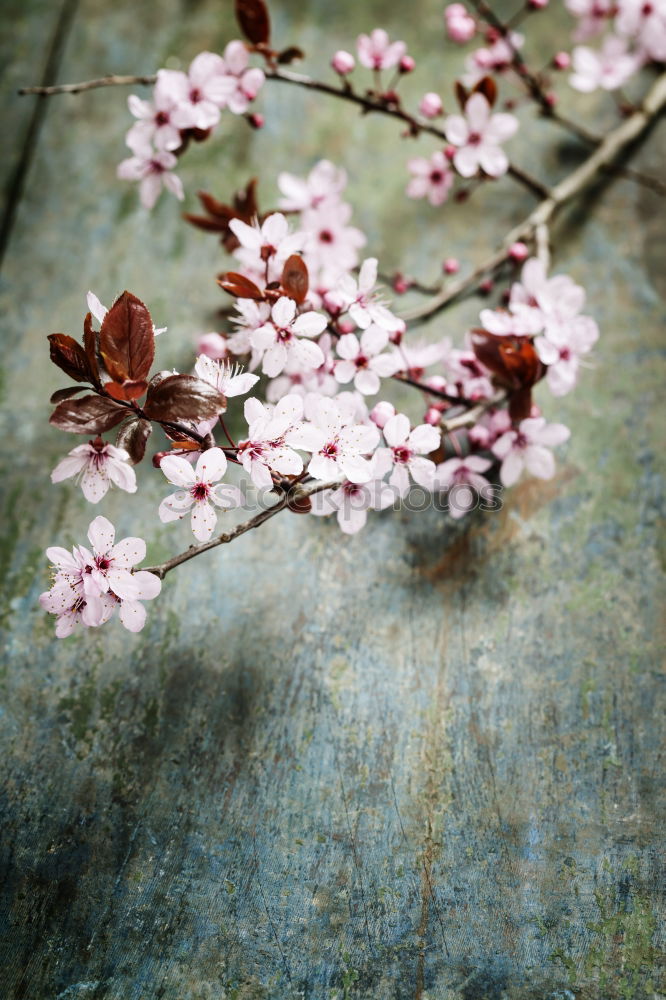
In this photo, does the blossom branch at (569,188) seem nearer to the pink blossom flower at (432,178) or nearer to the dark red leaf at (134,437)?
the pink blossom flower at (432,178)

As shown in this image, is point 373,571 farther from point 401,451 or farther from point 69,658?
point 69,658

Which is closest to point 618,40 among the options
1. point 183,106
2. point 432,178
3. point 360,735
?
point 432,178

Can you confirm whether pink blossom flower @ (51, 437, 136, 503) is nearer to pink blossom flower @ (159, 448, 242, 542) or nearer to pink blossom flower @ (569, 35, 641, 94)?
pink blossom flower @ (159, 448, 242, 542)

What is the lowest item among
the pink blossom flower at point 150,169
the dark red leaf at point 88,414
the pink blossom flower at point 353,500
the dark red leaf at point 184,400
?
the pink blossom flower at point 353,500

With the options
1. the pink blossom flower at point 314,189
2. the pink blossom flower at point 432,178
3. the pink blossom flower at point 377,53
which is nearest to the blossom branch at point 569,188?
the pink blossom flower at point 432,178

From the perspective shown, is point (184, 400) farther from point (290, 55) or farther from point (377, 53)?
point (377, 53)

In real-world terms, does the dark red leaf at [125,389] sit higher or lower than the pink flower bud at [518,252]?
lower

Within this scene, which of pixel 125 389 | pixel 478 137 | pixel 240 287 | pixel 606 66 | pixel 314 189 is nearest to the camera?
pixel 125 389
